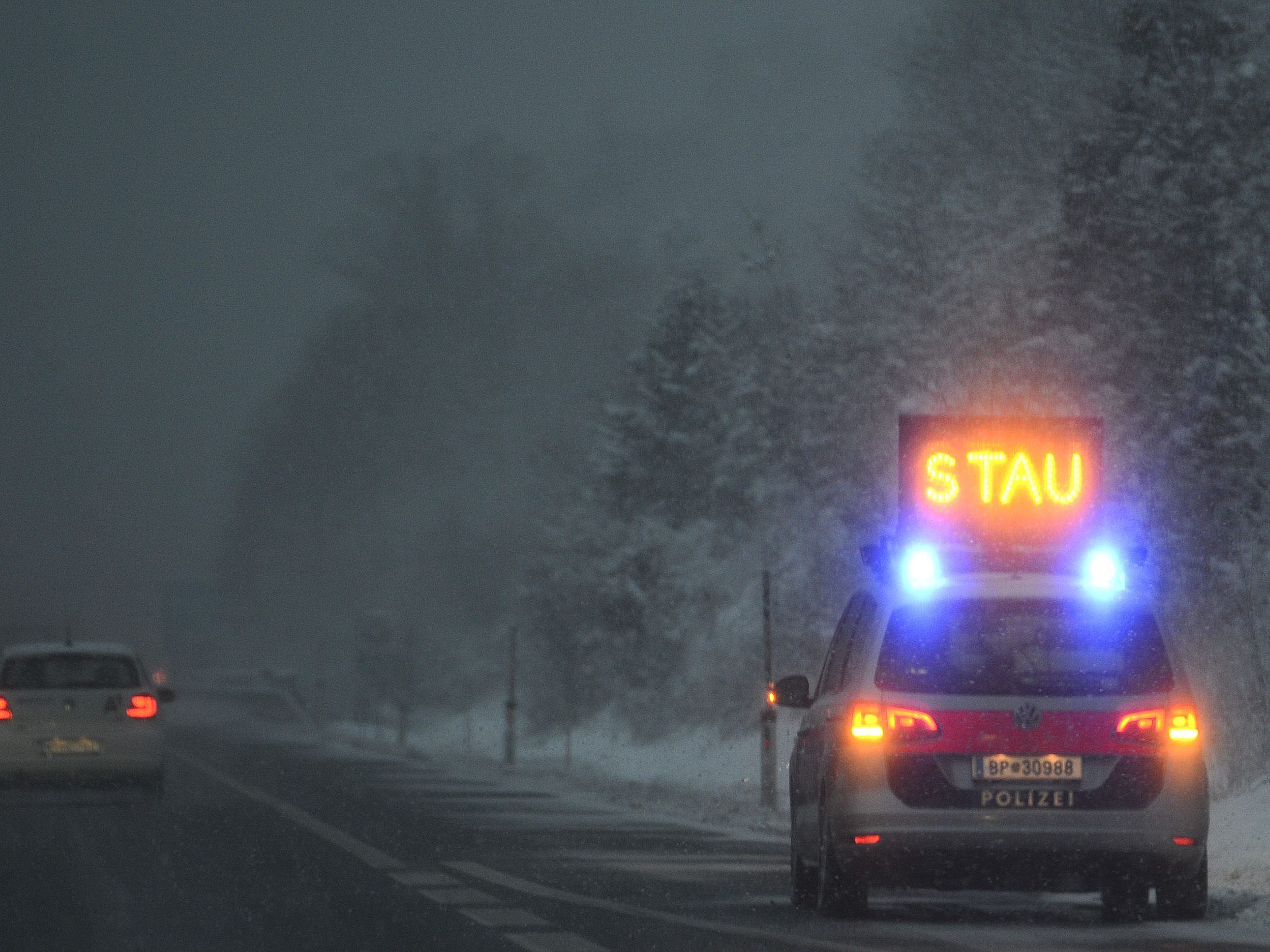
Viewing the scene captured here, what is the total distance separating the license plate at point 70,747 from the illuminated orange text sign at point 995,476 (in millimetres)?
9085

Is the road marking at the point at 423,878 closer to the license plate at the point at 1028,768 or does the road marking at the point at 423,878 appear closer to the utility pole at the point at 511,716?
the license plate at the point at 1028,768

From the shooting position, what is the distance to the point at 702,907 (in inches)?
522

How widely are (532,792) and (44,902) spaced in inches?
531

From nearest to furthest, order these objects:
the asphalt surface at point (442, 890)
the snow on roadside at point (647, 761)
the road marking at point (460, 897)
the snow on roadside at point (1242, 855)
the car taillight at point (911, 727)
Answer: the asphalt surface at point (442, 890), the car taillight at point (911, 727), the snow on roadside at point (1242, 855), the road marking at point (460, 897), the snow on roadside at point (647, 761)

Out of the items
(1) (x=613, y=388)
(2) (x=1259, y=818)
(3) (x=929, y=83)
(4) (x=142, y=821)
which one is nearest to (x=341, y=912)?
(2) (x=1259, y=818)

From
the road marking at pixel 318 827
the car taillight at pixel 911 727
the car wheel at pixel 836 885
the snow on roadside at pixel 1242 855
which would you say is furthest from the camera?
the road marking at pixel 318 827

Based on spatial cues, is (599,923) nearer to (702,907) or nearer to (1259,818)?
(702,907)

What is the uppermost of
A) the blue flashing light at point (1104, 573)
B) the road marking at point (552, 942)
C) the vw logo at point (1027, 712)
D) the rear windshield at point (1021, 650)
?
the blue flashing light at point (1104, 573)

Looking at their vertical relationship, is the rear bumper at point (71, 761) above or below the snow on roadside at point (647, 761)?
above

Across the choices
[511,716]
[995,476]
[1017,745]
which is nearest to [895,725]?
[1017,745]

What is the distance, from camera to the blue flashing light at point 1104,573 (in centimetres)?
1220

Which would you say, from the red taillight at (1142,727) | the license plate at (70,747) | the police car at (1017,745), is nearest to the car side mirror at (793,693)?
the police car at (1017,745)

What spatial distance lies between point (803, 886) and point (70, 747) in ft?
41.5

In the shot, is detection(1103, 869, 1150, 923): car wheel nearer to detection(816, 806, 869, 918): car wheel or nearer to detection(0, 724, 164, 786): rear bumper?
detection(816, 806, 869, 918): car wheel
